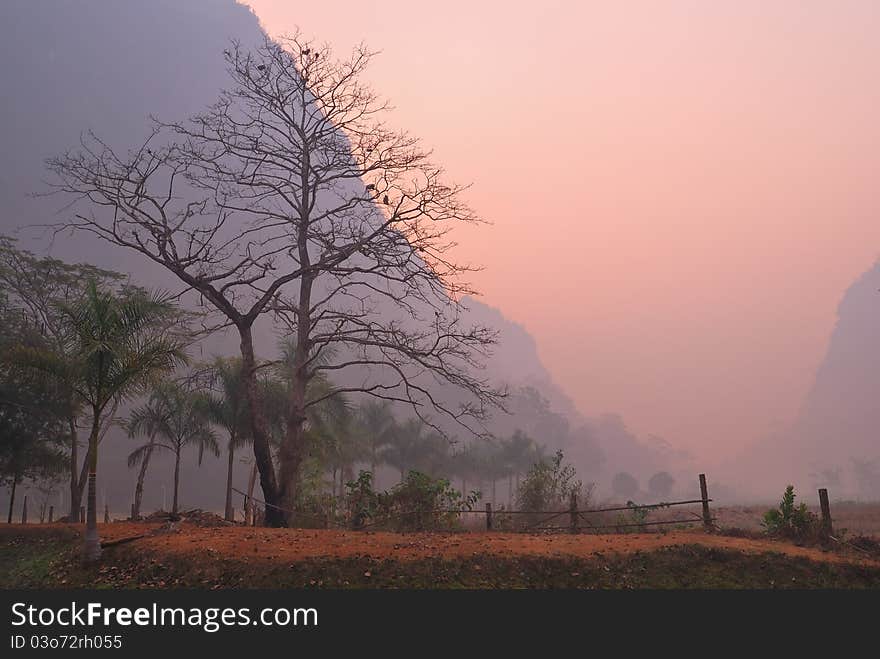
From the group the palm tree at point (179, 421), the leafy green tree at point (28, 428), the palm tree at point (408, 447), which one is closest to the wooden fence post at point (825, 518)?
the palm tree at point (179, 421)

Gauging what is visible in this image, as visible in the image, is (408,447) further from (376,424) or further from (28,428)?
(28,428)

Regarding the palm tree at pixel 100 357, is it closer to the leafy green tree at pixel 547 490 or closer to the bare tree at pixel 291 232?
the bare tree at pixel 291 232

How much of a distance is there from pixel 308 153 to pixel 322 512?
13.1 m

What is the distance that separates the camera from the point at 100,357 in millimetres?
14266

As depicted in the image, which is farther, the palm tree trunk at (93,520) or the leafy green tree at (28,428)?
the leafy green tree at (28,428)

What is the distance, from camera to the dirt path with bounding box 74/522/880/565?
14.1 meters

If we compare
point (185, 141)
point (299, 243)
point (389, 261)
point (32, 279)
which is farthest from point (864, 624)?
point (32, 279)

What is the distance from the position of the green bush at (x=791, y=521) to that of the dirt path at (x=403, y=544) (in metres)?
1.31

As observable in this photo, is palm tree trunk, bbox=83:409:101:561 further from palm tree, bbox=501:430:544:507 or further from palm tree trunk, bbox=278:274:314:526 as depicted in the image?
palm tree, bbox=501:430:544:507

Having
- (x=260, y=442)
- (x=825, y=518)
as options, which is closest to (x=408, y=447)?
(x=260, y=442)

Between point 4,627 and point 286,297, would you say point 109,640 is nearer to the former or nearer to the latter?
point 4,627

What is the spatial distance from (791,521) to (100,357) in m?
18.4

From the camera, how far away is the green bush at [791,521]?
710 inches

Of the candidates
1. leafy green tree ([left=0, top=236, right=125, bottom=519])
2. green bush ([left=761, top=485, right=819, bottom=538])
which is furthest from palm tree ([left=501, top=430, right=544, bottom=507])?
green bush ([left=761, top=485, right=819, bottom=538])
